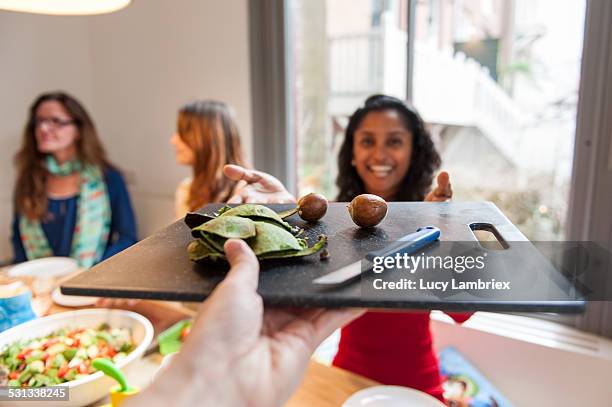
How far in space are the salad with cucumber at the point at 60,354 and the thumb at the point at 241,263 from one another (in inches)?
18.9

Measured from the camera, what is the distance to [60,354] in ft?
2.64

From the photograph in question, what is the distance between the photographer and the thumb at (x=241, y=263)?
46 cm

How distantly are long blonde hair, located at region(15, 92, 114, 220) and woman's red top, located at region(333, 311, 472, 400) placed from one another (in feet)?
5.32

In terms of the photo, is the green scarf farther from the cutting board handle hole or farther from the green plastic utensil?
the cutting board handle hole

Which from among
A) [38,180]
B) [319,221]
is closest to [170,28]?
[38,180]

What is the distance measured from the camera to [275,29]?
5.83ft

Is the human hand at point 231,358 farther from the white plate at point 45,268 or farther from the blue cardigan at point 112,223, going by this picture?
the blue cardigan at point 112,223

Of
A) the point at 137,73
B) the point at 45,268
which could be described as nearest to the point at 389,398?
the point at 45,268

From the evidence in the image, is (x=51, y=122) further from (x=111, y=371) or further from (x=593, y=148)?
(x=593, y=148)

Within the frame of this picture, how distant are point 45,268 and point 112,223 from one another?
662 millimetres

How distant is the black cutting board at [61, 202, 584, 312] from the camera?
435 mm

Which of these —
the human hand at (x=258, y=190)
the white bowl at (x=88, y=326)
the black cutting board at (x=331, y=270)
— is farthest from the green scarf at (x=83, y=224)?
the black cutting board at (x=331, y=270)

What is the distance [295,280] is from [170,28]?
6.25ft

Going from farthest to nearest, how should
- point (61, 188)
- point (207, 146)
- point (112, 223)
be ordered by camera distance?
point (112, 223) → point (61, 188) → point (207, 146)
